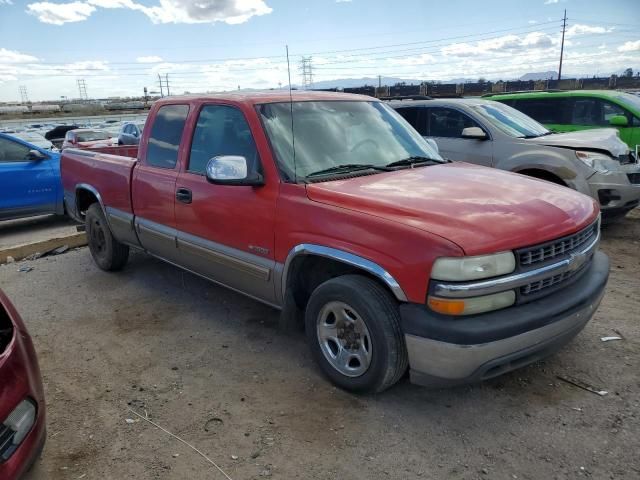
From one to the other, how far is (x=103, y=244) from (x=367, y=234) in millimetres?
3973

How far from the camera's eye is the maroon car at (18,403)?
2131 mm

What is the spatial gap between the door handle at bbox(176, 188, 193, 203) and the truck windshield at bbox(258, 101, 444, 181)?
3.05 feet

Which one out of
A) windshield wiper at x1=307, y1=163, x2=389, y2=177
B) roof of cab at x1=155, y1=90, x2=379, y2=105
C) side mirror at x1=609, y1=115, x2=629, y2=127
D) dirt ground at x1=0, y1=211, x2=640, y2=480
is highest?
roof of cab at x1=155, y1=90, x2=379, y2=105

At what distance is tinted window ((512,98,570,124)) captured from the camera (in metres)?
9.13

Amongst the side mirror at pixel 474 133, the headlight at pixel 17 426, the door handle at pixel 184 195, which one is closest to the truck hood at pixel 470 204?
the door handle at pixel 184 195

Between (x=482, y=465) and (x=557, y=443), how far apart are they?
470mm

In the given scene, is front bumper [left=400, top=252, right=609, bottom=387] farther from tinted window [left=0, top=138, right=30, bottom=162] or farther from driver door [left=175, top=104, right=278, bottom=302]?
tinted window [left=0, top=138, right=30, bottom=162]

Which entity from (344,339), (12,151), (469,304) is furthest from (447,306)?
(12,151)

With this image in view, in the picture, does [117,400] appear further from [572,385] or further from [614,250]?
[614,250]

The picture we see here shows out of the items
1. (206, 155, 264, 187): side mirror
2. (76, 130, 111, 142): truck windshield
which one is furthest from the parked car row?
(76, 130, 111, 142): truck windshield

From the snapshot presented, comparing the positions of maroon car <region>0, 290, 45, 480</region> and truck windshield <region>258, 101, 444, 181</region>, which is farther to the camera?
truck windshield <region>258, 101, 444, 181</region>

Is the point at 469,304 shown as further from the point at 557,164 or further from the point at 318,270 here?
the point at 557,164

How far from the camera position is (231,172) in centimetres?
341

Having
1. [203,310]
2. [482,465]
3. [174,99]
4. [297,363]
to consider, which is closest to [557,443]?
[482,465]
